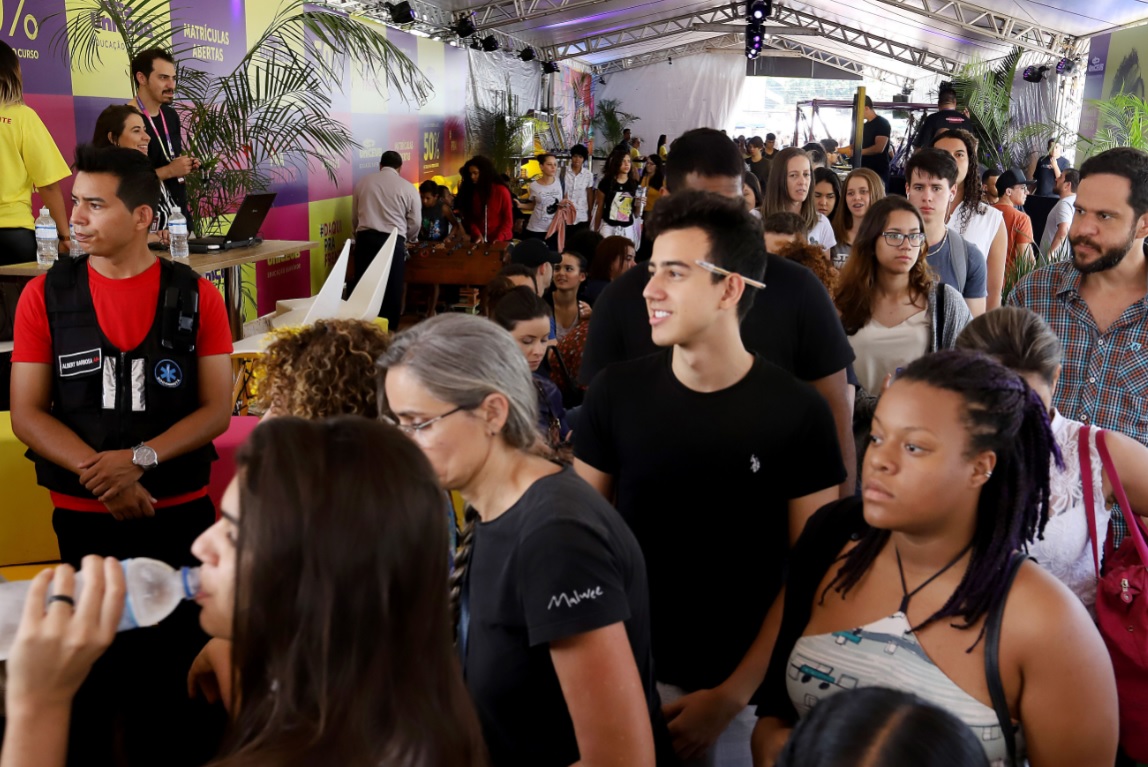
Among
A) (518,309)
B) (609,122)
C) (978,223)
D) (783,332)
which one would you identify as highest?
(609,122)

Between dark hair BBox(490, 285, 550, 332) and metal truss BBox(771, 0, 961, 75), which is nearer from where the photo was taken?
dark hair BBox(490, 285, 550, 332)

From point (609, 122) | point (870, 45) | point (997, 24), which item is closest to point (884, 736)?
point (997, 24)

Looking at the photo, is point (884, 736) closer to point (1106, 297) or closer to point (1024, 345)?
point (1024, 345)

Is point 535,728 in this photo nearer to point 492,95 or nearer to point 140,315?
point 140,315

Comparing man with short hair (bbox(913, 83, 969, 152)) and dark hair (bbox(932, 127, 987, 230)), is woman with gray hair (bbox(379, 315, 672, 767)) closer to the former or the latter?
dark hair (bbox(932, 127, 987, 230))

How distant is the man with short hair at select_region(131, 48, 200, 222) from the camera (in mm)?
5027

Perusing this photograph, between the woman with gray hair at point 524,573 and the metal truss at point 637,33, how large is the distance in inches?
682

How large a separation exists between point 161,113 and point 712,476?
447 cm

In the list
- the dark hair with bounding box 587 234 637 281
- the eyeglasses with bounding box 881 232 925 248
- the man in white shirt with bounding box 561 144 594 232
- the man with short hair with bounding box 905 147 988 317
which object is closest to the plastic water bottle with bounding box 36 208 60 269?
the dark hair with bounding box 587 234 637 281

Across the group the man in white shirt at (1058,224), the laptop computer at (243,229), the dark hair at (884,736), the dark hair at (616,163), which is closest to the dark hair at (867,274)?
the dark hair at (884,736)

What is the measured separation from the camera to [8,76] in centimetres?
439

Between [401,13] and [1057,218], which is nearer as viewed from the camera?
[1057,218]

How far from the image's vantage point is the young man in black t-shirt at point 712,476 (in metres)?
1.94

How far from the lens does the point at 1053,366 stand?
198 centimetres
